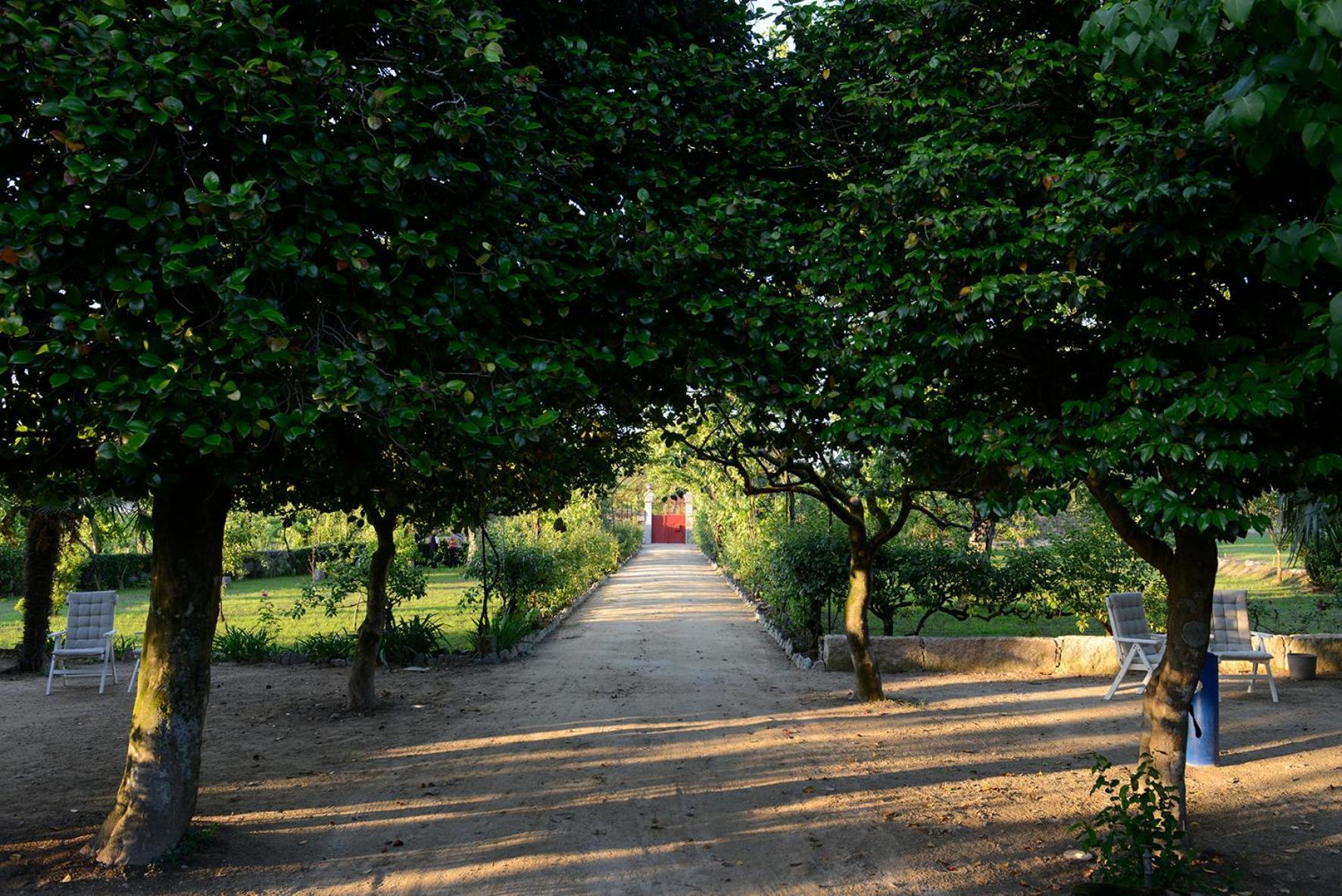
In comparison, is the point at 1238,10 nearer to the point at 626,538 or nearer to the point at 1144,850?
the point at 1144,850

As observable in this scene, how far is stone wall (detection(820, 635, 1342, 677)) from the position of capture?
37.4ft

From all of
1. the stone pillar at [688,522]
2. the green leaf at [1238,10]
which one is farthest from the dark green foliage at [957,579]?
the stone pillar at [688,522]

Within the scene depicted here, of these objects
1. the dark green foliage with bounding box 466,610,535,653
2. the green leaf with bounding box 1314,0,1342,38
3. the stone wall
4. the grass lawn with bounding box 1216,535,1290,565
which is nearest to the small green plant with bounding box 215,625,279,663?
the dark green foliage with bounding box 466,610,535,653

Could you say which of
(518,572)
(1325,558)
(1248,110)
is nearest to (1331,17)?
(1248,110)

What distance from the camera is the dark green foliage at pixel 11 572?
80.8ft

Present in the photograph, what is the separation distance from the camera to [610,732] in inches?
332

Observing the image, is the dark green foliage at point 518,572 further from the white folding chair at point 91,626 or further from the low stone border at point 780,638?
the white folding chair at point 91,626

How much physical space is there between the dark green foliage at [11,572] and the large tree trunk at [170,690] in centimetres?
2363

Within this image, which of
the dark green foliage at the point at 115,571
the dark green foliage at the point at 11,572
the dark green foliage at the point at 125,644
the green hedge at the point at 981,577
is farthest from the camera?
the dark green foliage at the point at 115,571

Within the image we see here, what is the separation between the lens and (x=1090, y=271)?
4645 mm

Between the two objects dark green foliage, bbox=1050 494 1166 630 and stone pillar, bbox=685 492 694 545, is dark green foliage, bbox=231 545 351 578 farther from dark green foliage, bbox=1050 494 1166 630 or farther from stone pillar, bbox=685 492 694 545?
stone pillar, bbox=685 492 694 545

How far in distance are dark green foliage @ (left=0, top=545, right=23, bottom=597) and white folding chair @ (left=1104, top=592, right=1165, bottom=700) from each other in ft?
84.3

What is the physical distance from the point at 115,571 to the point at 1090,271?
96.4ft

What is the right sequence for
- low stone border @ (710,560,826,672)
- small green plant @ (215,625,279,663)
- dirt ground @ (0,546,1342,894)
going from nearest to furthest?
dirt ground @ (0,546,1342,894)
low stone border @ (710,560,826,672)
small green plant @ (215,625,279,663)
